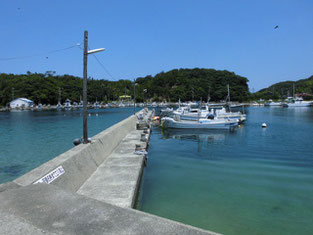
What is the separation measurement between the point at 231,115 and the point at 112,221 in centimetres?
4495

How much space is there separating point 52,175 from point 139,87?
176422 millimetres

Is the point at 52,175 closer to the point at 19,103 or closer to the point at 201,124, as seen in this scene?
the point at 201,124

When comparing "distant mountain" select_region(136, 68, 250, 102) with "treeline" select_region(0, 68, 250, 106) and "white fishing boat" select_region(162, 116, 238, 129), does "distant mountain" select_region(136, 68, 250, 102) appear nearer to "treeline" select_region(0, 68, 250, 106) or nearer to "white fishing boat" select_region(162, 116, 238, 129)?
"treeline" select_region(0, 68, 250, 106)

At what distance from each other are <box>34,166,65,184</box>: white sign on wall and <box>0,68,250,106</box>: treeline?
127004mm

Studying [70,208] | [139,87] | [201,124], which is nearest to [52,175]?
[70,208]

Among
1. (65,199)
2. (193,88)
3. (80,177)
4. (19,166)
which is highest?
(193,88)

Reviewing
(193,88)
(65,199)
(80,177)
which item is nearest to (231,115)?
(80,177)

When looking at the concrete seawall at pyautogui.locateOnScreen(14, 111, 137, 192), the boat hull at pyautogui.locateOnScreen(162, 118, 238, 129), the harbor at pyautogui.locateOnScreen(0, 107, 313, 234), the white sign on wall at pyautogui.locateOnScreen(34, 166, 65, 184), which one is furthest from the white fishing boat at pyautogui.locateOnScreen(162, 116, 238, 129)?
the white sign on wall at pyautogui.locateOnScreen(34, 166, 65, 184)

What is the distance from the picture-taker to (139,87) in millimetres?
181750

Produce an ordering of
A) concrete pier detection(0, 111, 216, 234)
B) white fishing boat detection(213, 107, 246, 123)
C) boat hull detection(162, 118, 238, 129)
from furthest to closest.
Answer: white fishing boat detection(213, 107, 246, 123) < boat hull detection(162, 118, 238, 129) < concrete pier detection(0, 111, 216, 234)

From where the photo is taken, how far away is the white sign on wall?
679 cm

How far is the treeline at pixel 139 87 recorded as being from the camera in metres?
122

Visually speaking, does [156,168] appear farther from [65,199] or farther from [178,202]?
[65,199]

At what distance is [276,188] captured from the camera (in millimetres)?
11102
